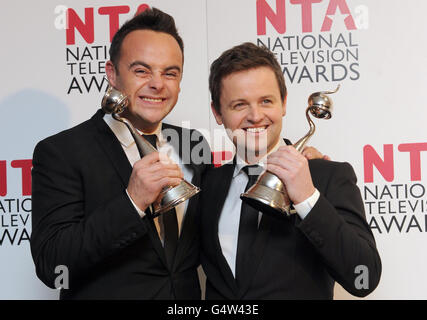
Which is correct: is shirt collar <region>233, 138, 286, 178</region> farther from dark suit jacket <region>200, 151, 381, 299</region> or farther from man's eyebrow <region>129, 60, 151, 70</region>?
man's eyebrow <region>129, 60, 151, 70</region>

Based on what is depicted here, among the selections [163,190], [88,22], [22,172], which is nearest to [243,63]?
[163,190]

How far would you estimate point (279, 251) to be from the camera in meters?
1.37

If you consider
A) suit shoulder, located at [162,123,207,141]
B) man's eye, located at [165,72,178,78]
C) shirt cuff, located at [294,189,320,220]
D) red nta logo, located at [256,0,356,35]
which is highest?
red nta logo, located at [256,0,356,35]

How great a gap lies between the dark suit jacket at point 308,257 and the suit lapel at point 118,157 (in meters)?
0.15

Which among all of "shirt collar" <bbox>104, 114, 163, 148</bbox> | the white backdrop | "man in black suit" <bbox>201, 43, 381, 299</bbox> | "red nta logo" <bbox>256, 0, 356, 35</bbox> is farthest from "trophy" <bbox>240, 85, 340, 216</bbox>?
"red nta logo" <bbox>256, 0, 356, 35</bbox>

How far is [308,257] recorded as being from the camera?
1.39m

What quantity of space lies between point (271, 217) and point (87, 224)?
474 mm

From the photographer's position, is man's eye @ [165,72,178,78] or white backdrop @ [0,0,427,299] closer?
man's eye @ [165,72,178,78]

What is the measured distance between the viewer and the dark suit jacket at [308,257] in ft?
4.28

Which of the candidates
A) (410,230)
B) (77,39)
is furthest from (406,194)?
(77,39)

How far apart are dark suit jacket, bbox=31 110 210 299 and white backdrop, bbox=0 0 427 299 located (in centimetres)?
70

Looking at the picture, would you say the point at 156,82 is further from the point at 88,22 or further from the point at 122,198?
the point at 88,22

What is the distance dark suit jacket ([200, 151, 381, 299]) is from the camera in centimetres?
130
